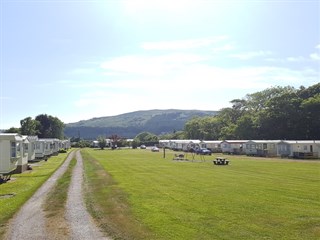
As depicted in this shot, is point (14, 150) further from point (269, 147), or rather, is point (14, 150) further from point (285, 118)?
point (285, 118)

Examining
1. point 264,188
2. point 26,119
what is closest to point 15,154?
point 264,188

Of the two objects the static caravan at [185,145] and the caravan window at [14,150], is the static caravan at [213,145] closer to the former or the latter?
the static caravan at [185,145]

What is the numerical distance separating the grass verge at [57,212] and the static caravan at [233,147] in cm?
6197

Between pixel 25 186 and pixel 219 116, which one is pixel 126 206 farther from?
pixel 219 116

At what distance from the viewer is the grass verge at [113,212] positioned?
13.3m

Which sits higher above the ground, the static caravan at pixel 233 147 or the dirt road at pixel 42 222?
the static caravan at pixel 233 147

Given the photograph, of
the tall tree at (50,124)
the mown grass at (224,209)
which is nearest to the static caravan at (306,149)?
the mown grass at (224,209)

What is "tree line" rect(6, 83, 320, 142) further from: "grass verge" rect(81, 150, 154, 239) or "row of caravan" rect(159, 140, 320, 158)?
"grass verge" rect(81, 150, 154, 239)

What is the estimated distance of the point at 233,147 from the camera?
8675 centimetres

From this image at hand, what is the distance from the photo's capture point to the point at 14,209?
18.4m

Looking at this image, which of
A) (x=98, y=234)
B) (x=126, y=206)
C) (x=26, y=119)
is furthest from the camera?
(x=26, y=119)

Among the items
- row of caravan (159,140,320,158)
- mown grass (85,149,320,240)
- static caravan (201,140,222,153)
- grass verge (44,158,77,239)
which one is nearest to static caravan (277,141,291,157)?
row of caravan (159,140,320,158)

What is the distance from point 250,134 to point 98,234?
9059 centimetres

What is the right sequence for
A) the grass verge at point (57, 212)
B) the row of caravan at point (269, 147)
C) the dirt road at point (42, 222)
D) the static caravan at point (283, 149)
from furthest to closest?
the static caravan at point (283, 149), the row of caravan at point (269, 147), the grass verge at point (57, 212), the dirt road at point (42, 222)
